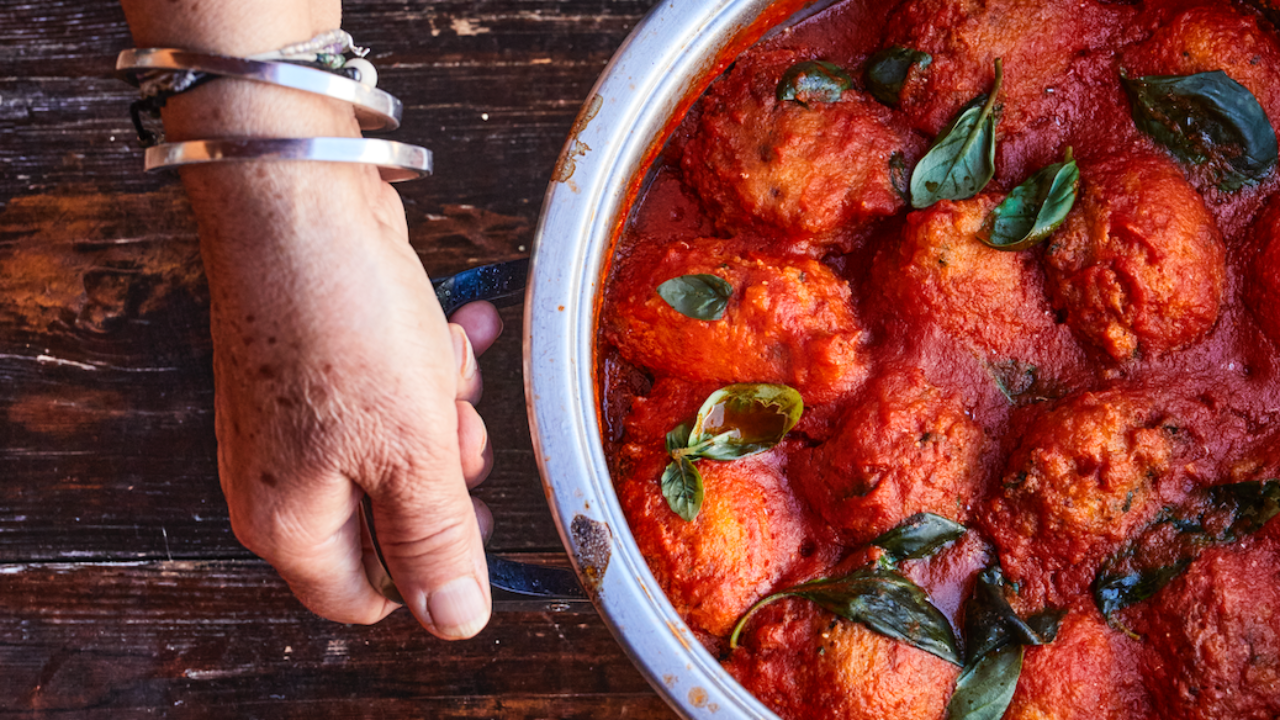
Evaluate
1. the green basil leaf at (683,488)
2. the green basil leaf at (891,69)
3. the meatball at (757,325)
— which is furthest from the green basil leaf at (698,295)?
the green basil leaf at (891,69)

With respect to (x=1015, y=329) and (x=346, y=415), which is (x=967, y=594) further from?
(x=346, y=415)

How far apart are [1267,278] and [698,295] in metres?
0.89

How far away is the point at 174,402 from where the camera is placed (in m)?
2.05

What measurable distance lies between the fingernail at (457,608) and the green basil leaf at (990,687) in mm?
760

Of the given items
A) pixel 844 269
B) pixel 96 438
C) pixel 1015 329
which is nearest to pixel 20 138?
pixel 96 438

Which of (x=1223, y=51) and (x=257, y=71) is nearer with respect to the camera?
(x=257, y=71)

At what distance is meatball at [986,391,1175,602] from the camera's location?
120 centimetres

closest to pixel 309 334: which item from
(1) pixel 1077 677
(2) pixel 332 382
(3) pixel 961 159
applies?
(2) pixel 332 382

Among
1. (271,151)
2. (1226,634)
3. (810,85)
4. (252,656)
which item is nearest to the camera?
(271,151)

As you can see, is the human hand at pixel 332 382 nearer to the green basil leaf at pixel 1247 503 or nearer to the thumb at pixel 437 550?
the thumb at pixel 437 550

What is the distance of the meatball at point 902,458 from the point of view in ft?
4.15

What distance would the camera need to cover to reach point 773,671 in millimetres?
1295

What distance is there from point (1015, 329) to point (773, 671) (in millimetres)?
687

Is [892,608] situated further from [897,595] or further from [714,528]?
[714,528]
